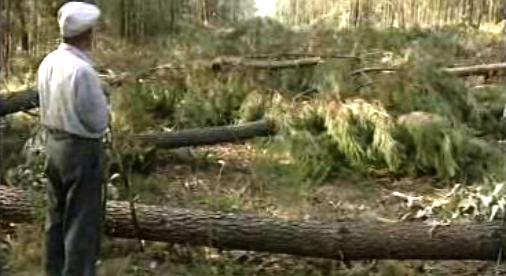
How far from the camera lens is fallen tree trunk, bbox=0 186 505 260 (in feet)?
12.9

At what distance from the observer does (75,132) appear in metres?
3.46

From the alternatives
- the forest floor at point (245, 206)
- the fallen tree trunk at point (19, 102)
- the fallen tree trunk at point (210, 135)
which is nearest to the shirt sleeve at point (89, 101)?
the forest floor at point (245, 206)

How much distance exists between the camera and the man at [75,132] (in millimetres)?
3434

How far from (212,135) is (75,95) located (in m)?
3.31

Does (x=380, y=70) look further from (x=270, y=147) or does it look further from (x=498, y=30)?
(x=498, y=30)

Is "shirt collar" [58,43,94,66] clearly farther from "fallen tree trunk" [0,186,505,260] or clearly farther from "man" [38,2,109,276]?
"fallen tree trunk" [0,186,505,260]

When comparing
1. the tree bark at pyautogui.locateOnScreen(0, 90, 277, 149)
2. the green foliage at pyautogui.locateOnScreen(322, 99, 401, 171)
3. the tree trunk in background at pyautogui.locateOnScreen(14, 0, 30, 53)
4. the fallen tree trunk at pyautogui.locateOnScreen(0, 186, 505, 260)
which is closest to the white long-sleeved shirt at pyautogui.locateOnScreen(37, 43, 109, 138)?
the fallen tree trunk at pyautogui.locateOnScreen(0, 186, 505, 260)

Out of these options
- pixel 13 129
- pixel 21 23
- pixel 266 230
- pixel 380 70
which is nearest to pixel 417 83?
pixel 380 70

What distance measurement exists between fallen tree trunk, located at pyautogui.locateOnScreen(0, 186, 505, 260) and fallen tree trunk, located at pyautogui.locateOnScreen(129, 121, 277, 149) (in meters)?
2.11

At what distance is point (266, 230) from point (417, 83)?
288 centimetres

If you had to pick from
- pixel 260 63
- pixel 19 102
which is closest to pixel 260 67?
pixel 260 63

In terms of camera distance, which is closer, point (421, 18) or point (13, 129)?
point (13, 129)

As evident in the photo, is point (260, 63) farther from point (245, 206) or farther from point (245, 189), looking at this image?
point (245, 206)

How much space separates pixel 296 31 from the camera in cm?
902
